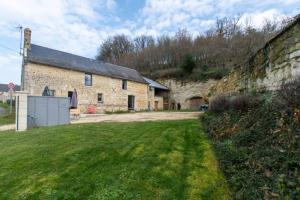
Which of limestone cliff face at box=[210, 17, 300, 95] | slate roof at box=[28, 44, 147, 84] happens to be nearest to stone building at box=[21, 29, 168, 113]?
slate roof at box=[28, 44, 147, 84]

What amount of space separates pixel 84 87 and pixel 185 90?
1278cm

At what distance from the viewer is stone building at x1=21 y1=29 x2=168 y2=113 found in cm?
1742

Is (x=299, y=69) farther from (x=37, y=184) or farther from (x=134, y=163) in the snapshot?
(x=37, y=184)

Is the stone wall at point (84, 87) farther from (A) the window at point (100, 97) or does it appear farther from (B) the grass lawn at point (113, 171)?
(B) the grass lawn at point (113, 171)

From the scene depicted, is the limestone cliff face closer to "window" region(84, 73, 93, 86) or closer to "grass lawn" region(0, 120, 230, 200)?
"grass lawn" region(0, 120, 230, 200)

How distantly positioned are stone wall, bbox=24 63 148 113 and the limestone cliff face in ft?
49.8

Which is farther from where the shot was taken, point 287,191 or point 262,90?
point 262,90

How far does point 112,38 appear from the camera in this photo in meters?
45.6

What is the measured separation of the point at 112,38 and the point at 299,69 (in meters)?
44.1

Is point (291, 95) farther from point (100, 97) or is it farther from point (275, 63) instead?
point (100, 97)

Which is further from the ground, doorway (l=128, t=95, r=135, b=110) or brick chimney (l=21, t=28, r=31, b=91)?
brick chimney (l=21, t=28, r=31, b=91)

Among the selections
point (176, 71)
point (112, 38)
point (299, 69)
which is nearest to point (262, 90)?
point (299, 69)

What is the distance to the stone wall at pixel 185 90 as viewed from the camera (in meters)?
26.8

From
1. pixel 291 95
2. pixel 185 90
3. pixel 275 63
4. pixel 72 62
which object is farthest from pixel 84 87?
pixel 291 95
